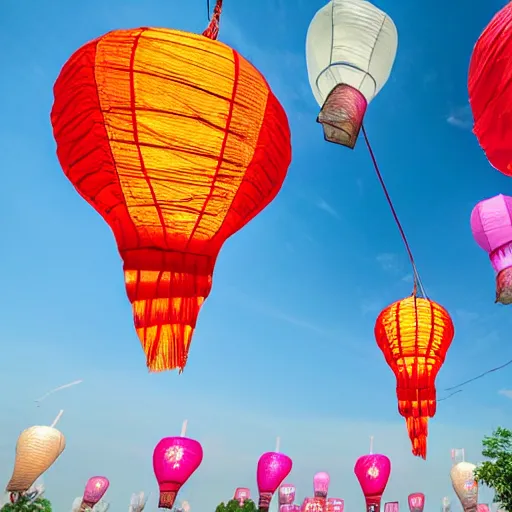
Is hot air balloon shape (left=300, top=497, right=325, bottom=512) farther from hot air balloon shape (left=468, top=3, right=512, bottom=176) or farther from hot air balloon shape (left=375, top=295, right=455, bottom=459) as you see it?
hot air balloon shape (left=468, top=3, right=512, bottom=176)

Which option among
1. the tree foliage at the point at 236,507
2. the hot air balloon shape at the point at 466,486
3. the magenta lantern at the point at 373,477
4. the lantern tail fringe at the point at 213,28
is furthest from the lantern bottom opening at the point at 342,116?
the tree foliage at the point at 236,507

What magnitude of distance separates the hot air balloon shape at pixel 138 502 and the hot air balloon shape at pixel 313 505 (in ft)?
13.5

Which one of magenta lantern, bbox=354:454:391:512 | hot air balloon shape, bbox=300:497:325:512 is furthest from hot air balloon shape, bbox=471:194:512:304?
hot air balloon shape, bbox=300:497:325:512

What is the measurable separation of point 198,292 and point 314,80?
1374 mm

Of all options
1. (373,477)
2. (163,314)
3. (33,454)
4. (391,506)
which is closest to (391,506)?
(391,506)

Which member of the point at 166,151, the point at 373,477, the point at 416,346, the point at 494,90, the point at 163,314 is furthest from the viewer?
the point at 373,477

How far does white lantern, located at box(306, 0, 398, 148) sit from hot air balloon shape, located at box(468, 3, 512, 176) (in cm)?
124

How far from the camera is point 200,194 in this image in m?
2.21

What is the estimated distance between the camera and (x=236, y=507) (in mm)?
15953

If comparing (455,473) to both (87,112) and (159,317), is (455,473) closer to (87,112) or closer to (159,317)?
(159,317)

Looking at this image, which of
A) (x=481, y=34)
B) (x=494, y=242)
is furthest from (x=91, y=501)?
(x=481, y=34)

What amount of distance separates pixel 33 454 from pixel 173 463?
2.16 m

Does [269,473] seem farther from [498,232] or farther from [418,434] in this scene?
[498,232]

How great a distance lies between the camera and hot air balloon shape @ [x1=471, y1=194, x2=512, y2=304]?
170 inches
